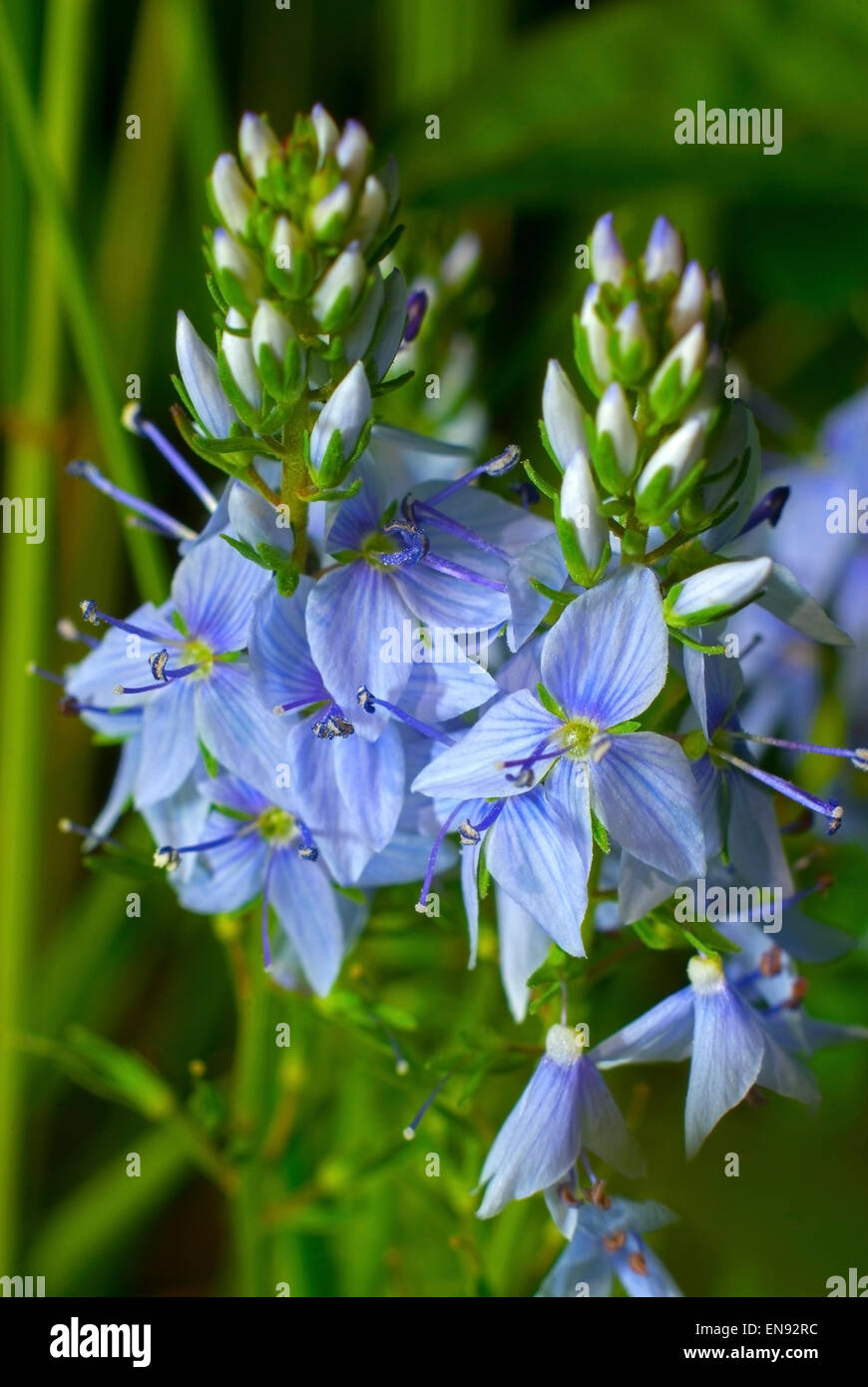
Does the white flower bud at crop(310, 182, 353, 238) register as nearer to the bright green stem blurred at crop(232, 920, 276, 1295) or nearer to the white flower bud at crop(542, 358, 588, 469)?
the white flower bud at crop(542, 358, 588, 469)

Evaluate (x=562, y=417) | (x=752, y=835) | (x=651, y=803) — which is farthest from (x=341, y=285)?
(x=752, y=835)

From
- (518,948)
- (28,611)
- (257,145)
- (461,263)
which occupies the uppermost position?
(461,263)

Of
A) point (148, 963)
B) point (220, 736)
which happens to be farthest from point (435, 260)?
point (148, 963)

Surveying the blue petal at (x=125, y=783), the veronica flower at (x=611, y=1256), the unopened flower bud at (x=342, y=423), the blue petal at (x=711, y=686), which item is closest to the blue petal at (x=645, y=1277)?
the veronica flower at (x=611, y=1256)

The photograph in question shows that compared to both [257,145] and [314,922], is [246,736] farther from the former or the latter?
[257,145]

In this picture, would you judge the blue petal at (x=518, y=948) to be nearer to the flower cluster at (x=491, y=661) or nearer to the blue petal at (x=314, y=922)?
the flower cluster at (x=491, y=661)

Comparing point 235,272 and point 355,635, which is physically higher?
point 235,272

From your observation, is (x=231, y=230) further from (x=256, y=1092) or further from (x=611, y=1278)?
(x=611, y=1278)
